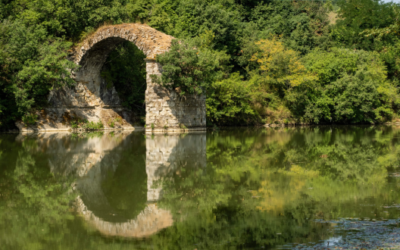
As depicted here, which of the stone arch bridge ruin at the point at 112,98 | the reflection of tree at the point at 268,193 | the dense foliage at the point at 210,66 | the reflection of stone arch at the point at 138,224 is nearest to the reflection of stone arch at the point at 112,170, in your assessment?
the reflection of stone arch at the point at 138,224

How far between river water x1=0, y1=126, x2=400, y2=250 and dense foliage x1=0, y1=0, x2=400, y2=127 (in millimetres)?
16157

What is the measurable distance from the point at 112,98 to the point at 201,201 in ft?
101

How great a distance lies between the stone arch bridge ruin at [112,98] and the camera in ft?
103

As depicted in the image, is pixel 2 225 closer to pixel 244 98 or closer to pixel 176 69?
pixel 176 69

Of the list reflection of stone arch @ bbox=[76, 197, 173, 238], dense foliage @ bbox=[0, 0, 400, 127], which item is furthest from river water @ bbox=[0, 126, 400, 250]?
dense foliage @ bbox=[0, 0, 400, 127]

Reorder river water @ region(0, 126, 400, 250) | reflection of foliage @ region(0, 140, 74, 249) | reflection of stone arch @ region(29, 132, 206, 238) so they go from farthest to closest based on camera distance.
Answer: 1. reflection of stone arch @ region(29, 132, 206, 238)
2. reflection of foliage @ region(0, 140, 74, 249)
3. river water @ region(0, 126, 400, 250)

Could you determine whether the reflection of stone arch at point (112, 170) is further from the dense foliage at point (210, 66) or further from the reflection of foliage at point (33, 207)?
the dense foliage at point (210, 66)

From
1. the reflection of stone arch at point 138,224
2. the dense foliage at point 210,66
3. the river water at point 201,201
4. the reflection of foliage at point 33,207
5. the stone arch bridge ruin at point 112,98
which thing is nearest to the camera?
the river water at point 201,201

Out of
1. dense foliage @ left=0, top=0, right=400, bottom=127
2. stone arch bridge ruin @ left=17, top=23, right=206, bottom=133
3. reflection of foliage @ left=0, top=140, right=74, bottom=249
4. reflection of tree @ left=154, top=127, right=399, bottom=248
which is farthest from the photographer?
dense foliage @ left=0, top=0, right=400, bottom=127

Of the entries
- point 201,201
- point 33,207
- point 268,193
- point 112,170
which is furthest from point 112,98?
point 201,201

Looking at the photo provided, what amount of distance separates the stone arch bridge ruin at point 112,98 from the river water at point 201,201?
1456 centimetres

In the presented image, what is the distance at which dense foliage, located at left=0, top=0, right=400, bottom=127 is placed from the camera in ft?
105

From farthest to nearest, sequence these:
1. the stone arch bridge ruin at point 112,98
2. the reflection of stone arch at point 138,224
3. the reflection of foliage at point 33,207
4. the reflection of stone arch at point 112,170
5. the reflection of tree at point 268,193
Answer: the stone arch bridge ruin at point 112,98, the reflection of stone arch at point 112,170, the reflection of stone arch at point 138,224, the reflection of tree at point 268,193, the reflection of foliage at point 33,207

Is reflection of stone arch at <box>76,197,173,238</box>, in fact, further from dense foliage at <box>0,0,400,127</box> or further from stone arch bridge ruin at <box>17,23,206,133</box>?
stone arch bridge ruin at <box>17,23,206,133</box>
